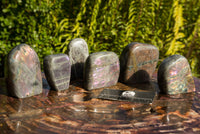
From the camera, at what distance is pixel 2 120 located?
1.13 m

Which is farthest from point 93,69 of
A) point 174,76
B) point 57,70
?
point 174,76

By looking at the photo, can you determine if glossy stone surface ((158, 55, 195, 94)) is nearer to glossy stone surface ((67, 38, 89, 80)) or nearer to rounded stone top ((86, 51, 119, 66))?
rounded stone top ((86, 51, 119, 66))

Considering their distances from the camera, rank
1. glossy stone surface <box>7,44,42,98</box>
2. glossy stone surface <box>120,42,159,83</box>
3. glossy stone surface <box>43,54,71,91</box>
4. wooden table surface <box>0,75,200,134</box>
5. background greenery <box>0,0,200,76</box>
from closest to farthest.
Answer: wooden table surface <box>0,75,200,134</box> < glossy stone surface <box>7,44,42,98</box> < glossy stone surface <box>43,54,71,91</box> < glossy stone surface <box>120,42,159,83</box> < background greenery <box>0,0,200,76</box>

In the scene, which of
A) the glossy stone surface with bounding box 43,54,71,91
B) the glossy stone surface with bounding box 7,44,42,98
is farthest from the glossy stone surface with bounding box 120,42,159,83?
the glossy stone surface with bounding box 7,44,42,98

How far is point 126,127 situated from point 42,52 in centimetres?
168

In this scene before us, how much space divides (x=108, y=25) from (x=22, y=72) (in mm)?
1595

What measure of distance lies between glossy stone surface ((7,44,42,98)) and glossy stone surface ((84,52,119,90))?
40cm

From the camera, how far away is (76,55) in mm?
1887

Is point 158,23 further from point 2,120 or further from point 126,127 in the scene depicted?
point 2,120

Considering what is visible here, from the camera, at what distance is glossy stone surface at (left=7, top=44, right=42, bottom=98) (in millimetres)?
1424

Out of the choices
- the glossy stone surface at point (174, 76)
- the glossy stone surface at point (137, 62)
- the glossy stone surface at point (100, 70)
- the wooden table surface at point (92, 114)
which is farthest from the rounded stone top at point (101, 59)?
the glossy stone surface at point (174, 76)

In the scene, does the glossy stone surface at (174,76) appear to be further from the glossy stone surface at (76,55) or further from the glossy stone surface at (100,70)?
the glossy stone surface at (76,55)

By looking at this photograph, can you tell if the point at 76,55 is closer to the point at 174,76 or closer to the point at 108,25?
the point at 174,76

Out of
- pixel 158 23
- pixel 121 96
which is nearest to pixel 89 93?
pixel 121 96
